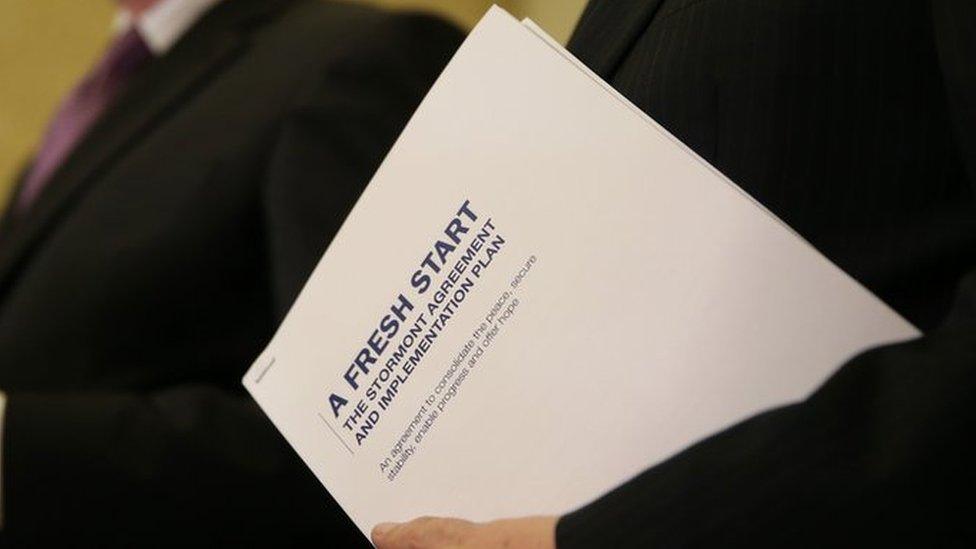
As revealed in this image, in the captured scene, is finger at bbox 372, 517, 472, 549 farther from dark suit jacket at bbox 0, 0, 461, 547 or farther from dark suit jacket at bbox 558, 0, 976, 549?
dark suit jacket at bbox 0, 0, 461, 547

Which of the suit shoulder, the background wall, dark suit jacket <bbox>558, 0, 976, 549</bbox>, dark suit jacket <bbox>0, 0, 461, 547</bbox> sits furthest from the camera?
the background wall

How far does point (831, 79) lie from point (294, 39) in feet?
2.37

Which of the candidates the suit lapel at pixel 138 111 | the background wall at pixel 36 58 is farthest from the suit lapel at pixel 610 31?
the background wall at pixel 36 58

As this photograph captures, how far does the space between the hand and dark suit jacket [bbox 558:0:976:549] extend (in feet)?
0.04

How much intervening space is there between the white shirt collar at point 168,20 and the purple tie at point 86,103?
5 cm

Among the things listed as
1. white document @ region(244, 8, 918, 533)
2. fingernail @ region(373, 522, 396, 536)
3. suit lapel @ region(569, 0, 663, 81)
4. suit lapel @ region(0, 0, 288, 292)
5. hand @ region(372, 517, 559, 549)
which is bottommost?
hand @ region(372, 517, 559, 549)

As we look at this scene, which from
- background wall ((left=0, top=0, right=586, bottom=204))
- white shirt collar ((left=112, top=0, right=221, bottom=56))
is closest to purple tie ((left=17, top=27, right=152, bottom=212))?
white shirt collar ((left=112, top=0, right=221, bottom=56))

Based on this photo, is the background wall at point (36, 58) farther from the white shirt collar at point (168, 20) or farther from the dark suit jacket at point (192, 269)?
the dark suit jacket at point (192, 269)

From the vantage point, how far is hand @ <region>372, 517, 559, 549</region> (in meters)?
0.42

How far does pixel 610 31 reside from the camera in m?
0.54

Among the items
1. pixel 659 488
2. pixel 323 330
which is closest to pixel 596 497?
pixel 659 488

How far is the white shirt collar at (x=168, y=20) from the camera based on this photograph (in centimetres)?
124

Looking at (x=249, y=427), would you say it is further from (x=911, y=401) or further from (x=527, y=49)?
(x=911, y=401)

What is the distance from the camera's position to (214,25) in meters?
1.19
